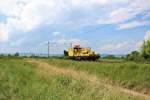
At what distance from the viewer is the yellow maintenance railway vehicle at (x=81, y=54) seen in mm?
51094

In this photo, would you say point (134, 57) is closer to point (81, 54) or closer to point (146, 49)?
point (146, 49)

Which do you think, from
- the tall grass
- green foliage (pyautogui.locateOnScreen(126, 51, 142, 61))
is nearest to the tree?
green foliage (pyautogui.locateOnScreen(126, 51, 142, 61))

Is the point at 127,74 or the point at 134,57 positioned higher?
the point at 134,57

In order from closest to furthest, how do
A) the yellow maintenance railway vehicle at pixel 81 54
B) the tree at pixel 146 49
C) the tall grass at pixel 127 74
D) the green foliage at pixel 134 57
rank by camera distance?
the tall grass at pixel 127 74
the green foliage at pixel 134 57
the yellow maintenance railway vehicle at pixel 81 54
the tree at pixel 146 49

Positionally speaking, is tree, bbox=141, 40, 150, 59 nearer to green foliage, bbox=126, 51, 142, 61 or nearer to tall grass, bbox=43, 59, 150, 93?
green foliage, bbox=126, 51, 142, 61

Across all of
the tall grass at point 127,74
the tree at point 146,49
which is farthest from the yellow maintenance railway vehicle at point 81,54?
the tall grass at point 127,74

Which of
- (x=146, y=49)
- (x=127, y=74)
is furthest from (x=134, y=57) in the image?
(x=127, y=74)

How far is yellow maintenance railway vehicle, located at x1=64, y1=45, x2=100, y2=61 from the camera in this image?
168ft

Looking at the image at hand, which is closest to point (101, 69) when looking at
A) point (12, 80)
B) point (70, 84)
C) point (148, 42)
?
point (12, 80)

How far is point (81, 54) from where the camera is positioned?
173 ft

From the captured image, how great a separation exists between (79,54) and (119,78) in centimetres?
2009

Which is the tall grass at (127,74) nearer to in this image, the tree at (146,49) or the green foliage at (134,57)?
the green foliage at (134,57)

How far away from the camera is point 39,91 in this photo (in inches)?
727

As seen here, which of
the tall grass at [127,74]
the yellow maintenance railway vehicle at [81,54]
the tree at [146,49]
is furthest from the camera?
the tree at [146,49]
